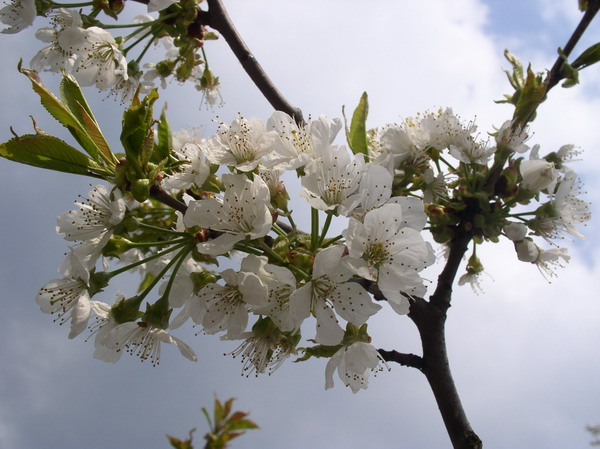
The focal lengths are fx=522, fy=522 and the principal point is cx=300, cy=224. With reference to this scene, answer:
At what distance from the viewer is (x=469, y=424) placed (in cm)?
247

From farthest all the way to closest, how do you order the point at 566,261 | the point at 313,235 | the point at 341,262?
the point at 566,261 < the point at 313,235 < the point at 341,262

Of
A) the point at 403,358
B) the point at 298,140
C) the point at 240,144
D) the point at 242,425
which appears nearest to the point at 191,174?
the point at 240,144

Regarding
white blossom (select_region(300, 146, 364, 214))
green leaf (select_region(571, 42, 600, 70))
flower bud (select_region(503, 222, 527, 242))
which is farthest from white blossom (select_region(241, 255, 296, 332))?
green leaf (select_region(571, 42, 600, 70))

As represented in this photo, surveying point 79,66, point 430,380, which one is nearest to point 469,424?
point 430,380

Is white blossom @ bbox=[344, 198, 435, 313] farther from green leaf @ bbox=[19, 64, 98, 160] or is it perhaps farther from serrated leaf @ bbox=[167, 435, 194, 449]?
green leaf @ bbox=[19, 64, 98, 160]

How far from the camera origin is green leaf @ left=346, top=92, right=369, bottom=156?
8.13 feet

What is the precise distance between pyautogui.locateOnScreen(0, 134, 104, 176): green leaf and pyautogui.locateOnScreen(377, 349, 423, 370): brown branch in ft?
5.47

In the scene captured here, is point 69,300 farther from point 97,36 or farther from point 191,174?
point 97,36

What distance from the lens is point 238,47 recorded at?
131 inches

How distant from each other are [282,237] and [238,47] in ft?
5.88

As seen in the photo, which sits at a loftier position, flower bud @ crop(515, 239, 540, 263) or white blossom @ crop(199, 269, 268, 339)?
flower bud @ crop(515, 239, 540, 263)

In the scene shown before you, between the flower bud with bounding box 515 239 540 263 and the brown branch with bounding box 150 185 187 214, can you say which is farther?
the flower bud with bounding box 515 239 540 263

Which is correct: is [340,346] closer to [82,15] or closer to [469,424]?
[469,424]

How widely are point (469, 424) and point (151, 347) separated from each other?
60.3 inches
